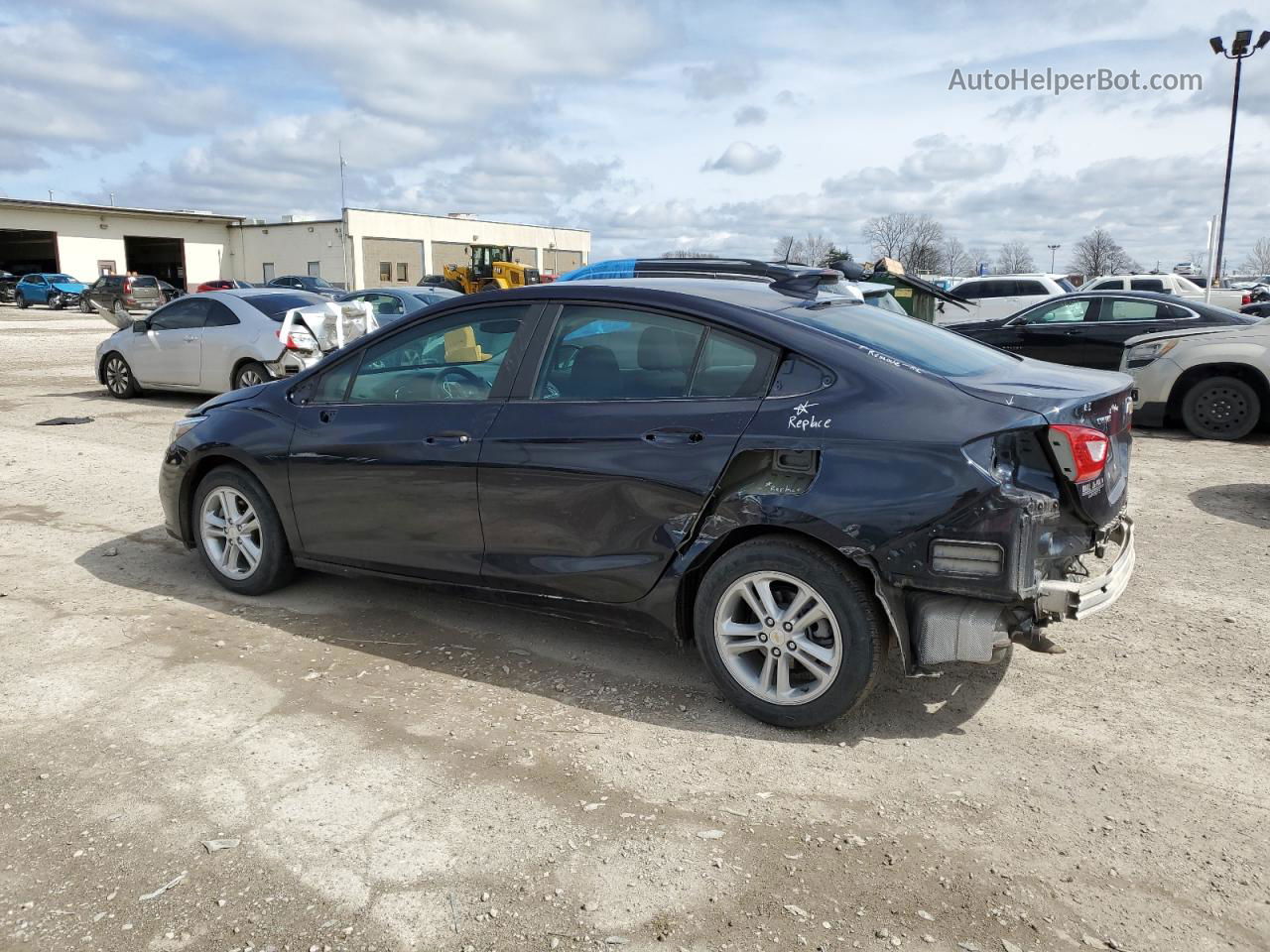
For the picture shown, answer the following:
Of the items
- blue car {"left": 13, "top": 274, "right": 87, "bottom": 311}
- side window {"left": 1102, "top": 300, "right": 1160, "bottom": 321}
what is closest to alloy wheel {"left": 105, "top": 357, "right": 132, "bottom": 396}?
side window {"left": 1102, "top": 300, "right": 1160, "bottom": 321}

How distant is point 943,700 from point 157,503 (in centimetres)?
587

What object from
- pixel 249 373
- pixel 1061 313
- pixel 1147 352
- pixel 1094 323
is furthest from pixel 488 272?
pixel 1147 352

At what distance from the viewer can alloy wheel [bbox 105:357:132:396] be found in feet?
44.4

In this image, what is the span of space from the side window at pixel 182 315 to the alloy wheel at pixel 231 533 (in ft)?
27.3

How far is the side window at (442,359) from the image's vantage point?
4.38 meters

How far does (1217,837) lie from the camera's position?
9.99ft

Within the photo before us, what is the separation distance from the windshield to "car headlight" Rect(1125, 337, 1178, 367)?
6798mm

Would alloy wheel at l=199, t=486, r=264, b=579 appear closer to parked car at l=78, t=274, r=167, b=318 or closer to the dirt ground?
the dirt ground

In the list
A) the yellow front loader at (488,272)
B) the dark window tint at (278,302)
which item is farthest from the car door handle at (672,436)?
the yellow front loader at (488,272)

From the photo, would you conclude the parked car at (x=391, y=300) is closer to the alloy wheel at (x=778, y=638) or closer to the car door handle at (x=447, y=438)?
the car door handle at (x=447, y=438)

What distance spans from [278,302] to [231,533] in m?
8.31

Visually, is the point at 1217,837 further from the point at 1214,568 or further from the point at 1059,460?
the point at 1214,568

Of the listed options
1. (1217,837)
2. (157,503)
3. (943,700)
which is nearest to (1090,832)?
(1217,837)

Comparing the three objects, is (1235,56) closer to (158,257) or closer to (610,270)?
(610,270)
